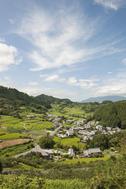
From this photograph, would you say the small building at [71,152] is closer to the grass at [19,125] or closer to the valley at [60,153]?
the valley at [60,153]

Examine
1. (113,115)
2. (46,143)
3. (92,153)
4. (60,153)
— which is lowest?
(92,153)

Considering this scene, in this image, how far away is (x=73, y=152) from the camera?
80562mm

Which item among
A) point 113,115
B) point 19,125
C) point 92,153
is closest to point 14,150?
point 92,153

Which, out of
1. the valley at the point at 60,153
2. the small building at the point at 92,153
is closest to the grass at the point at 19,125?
the valley at the point at 60,153

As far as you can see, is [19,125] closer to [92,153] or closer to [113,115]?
[113,115]

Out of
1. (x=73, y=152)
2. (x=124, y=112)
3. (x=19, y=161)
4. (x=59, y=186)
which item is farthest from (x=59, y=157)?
(x=124, y=112)

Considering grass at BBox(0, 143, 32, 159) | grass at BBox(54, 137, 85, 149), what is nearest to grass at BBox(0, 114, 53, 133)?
grass at BBox(54, 137, 85, 149)

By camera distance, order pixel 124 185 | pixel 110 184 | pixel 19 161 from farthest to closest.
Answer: pixel 19 161 < pixel 110 184 < pixel 124 185

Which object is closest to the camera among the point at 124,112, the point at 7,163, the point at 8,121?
the point at 7,163

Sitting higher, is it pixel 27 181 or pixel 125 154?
pixel 125 154

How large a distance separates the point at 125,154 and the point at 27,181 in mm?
10261

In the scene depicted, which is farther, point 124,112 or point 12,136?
point 124,112

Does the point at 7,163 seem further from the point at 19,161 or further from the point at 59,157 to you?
the point at 59,157

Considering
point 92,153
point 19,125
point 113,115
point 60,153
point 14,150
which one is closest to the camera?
point 92,153
